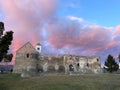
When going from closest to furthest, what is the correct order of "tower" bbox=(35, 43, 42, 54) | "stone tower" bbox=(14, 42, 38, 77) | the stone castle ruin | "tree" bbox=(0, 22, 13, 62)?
"tree" bbox=(0, 22, 13, 62) < "stone tower" bbox=(14, 42, 38, 77) < the stone castle ruin < "tower" bbox=(35, 43, 42, 54)

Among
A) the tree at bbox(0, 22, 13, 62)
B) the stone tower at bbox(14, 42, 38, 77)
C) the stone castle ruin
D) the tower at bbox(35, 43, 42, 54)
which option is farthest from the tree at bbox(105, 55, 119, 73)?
the tree at bbox(0, 22, 13, 62)

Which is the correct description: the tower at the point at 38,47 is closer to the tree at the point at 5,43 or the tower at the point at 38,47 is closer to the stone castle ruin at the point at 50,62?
the stone castle ruin at the point at 50,62

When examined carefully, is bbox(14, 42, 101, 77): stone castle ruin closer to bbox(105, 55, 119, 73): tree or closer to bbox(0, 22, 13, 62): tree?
bbox(105, 55, 119, 73): tree

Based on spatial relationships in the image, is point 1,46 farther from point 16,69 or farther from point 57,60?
point 57,60

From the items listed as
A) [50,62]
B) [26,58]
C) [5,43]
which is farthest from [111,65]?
[5,43]

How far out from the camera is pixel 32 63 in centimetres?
8088

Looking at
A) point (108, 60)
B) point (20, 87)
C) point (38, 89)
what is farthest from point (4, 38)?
point (108, 60)

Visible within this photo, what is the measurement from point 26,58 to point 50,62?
10.3m

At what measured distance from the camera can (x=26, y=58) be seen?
80562 mm

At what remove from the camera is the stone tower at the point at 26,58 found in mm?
79688

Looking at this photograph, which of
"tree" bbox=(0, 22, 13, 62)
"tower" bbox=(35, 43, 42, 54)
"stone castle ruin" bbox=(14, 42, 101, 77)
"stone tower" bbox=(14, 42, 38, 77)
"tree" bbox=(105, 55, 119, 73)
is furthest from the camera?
"tower" bbox=(35, 43, 42, 54)

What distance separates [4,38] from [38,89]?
44.5 ft

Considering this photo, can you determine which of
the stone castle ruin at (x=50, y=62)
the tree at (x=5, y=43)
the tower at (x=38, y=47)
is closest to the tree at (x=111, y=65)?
the stone castle ruin at (x=50, y=62)

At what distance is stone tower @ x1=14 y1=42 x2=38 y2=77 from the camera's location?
79.7m
